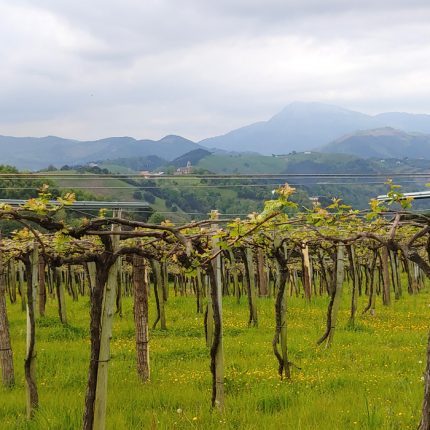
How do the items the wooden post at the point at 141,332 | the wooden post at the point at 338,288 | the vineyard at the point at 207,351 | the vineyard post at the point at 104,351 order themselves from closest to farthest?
the vineyard at the point at 207,351 < the vineyard post at the point at 104,351 < the wooden post at the point at 141,332 < the wooden post at the point at 338,288

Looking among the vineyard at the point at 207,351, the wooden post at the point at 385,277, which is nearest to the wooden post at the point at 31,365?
the vineyard at the point at 207,351

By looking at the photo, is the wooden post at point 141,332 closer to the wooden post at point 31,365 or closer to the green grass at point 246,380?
the green grass at point 246,380

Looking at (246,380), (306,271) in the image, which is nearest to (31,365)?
(246,380)

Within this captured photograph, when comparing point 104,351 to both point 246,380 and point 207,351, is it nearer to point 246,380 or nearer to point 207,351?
point 246,380

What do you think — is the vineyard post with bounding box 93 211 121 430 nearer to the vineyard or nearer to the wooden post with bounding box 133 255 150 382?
the vineyard

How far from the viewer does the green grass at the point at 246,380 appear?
750 cm

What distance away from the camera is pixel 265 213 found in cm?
554

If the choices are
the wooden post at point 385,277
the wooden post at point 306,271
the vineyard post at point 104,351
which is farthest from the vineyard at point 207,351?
the wooden post at point 385,277

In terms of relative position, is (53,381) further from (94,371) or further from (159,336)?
(159,336)

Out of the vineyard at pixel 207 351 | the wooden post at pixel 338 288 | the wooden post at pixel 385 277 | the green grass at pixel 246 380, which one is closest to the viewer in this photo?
the vineyard at pixel 207 351

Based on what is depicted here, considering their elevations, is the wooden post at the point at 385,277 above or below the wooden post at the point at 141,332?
below

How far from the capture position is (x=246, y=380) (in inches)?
382

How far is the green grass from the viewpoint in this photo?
Answer: 7496 millimetres

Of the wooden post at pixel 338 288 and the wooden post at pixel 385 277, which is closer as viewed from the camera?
the wooden post at pixel 338 288
